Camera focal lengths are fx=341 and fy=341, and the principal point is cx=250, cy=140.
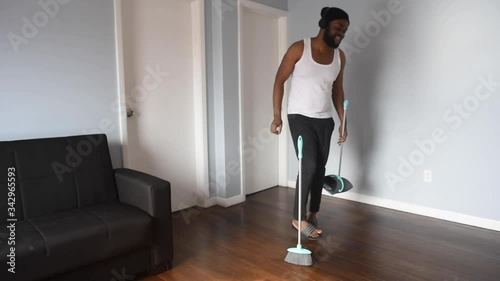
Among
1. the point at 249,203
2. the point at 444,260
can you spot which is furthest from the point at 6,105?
the point at 444,260

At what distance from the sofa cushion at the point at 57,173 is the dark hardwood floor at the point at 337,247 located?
0.66 metres

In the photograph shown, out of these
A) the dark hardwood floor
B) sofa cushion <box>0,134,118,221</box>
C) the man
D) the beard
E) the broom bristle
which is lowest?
the dark hardwood floor

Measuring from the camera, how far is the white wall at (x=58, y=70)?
2.03 meters

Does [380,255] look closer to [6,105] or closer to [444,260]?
[444,260]

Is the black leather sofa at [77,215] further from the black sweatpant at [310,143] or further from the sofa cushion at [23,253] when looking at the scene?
the black sweatpant at [310,143]

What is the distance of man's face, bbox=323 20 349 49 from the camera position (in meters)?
2.23

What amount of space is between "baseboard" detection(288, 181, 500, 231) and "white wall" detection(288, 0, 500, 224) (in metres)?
0.04

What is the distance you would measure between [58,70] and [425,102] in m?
2.79

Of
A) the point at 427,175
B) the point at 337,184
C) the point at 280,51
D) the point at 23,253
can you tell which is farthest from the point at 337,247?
the point at 280,51

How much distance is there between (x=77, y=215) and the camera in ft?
6.00

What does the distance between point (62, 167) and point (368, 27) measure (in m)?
2.76

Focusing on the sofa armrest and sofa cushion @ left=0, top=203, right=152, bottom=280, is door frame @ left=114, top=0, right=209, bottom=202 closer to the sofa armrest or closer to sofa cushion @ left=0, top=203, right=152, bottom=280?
the sofa armrest

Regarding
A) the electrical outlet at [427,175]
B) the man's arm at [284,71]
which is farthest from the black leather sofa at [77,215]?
the electrical outlet at [427,175]

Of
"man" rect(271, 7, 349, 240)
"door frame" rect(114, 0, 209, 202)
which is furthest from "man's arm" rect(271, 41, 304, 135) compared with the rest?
"door frame" rect(114, 0, 209, 202)
